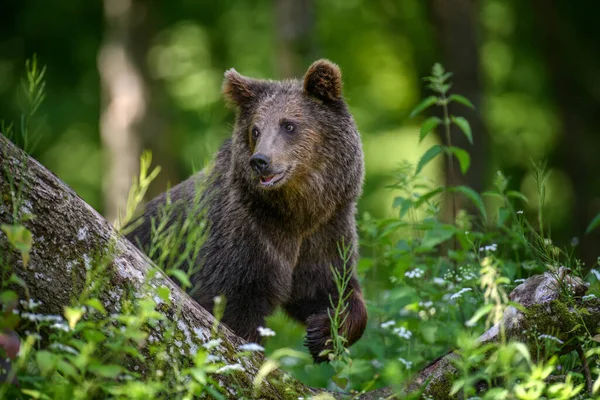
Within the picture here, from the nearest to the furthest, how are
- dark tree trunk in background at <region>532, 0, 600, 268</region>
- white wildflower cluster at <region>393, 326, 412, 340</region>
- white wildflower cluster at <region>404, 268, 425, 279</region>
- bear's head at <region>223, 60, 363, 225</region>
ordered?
white wildflower cluster at <region>393, 326, 412, 340</region>, white wildflower cluster at <region>404, 268, 425, 279</region>, bear's head at <region>223, 60, 363, 225</region>, dark tree trunk in background at <region>532, 0, 600, 268</region>

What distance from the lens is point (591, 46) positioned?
59.1 ft

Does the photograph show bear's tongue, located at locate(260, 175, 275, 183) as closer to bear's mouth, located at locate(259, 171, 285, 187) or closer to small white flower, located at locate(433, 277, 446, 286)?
bear's mouth, located at locate(259, 171, 285, 187)

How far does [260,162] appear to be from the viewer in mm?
5457

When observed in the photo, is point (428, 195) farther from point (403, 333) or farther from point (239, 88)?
point (239, 88)

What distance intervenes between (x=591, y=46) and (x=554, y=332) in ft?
49.8

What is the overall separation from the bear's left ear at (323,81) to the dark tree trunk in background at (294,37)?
5830mm

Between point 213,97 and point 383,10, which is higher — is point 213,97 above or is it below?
below

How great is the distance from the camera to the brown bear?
5.57 meters

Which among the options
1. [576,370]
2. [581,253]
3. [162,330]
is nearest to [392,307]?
[576,370]

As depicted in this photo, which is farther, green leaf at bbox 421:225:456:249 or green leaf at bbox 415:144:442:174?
green leaf at bbox 415:144:442:174

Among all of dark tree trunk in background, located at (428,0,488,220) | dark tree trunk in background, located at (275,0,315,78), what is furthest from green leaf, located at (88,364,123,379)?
dark tree trunk in background, located at (428,0,488,220)

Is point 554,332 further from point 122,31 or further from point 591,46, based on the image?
point 591,46

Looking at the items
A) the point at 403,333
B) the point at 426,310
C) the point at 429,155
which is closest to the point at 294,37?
the point at 429,155

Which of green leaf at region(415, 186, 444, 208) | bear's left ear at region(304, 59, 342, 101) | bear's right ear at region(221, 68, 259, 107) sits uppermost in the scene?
bear's left ear at region(304, 59, 342, 101)
